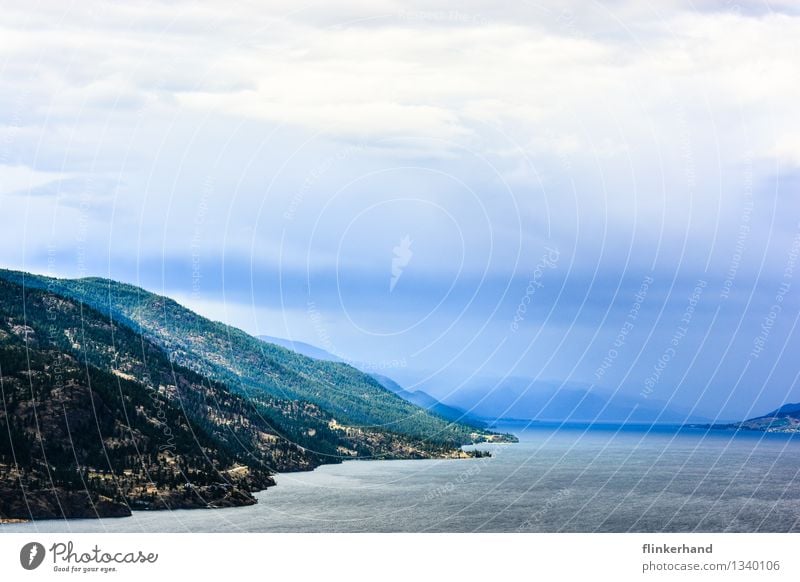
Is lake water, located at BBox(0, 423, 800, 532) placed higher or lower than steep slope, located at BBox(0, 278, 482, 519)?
lower

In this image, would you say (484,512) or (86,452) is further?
(86,452)
